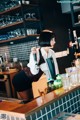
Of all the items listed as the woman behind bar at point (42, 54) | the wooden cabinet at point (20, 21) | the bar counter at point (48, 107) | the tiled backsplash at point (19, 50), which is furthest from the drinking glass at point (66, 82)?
the tiled backsplash at point (19, 50)

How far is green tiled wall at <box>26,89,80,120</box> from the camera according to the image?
63.4 inches

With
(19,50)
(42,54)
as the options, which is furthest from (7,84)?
(42,54)

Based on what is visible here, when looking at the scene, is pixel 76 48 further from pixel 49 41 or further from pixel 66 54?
pixel 49 41

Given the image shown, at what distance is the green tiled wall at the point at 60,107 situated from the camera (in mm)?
1611

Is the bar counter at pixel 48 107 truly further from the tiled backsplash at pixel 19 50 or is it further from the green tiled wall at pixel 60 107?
the tiled backsplash at pixel 19 50

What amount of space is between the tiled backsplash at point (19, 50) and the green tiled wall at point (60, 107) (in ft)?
10.9

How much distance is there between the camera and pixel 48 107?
5.51ft

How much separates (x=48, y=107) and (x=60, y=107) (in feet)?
0.54

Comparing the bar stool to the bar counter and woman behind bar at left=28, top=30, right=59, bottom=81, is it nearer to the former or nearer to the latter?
woman behind bar at left=28, top=30, right=59, bottom=81

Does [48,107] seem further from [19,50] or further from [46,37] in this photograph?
[19,50]

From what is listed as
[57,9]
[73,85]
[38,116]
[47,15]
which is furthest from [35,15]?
[38,116]

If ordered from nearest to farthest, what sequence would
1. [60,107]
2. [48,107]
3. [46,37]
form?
[48,107] → [60,107] → [46,37]

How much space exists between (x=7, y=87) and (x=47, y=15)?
195 cm

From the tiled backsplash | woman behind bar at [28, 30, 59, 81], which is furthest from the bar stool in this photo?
woman behind bar at [28, 30, 59, 81]
